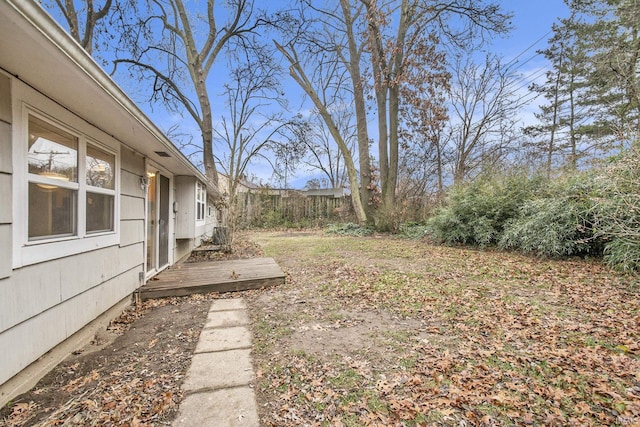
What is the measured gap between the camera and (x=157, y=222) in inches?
199

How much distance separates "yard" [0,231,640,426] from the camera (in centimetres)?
172

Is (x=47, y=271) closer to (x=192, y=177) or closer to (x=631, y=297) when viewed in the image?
(x=192, y=177)

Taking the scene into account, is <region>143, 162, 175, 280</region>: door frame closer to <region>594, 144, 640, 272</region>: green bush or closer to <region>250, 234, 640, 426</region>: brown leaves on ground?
<region>250, 234, 640, 426</region>: brown leaves on ground

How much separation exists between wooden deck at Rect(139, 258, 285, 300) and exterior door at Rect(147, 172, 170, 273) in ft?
1.15

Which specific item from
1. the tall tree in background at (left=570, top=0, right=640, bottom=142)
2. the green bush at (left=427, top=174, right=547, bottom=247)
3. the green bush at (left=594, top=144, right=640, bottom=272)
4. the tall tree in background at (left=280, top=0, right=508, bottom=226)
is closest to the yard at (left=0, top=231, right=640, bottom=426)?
the green bush at (left=594, top=144, right=640, bottom=272)

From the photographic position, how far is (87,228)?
2754 mm

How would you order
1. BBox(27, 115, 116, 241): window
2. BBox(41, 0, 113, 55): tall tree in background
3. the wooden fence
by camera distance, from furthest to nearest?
the wooden fence < BBox(41, 0, 113, 55): tall tree in background < BBox(27, 115, 116, 241): window

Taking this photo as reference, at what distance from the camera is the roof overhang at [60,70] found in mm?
1349

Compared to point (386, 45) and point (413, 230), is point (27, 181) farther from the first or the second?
point (386, 45)

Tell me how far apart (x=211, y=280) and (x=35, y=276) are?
243cm

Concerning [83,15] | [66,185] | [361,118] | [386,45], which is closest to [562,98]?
[386,45]

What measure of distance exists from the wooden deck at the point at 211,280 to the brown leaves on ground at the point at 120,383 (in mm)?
820

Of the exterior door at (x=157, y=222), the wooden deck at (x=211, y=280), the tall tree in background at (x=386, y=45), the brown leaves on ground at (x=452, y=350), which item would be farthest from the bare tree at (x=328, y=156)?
the brown leaves on ground at (x=452, y=350)

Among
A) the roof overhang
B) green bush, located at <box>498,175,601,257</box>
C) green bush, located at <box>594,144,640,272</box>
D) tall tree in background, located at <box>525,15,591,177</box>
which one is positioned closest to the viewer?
the roof overhang
